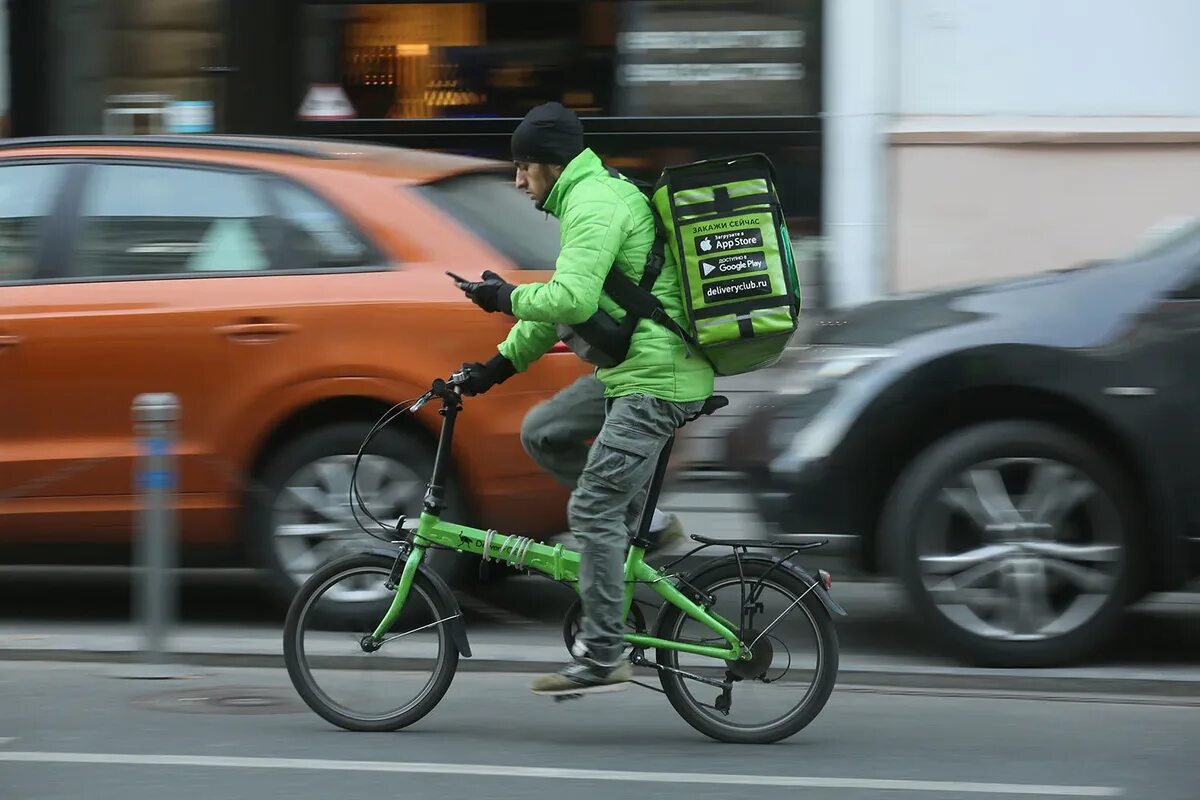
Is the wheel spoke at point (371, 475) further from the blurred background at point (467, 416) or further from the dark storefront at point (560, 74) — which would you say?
the dark storefront at point (560, 74)

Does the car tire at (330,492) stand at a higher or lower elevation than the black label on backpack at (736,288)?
lower

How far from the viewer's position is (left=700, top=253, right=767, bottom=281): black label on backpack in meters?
4.98

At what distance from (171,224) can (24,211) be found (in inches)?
23.1

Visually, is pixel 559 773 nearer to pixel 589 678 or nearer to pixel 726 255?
pixel 589 678

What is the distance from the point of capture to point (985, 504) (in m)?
6.03

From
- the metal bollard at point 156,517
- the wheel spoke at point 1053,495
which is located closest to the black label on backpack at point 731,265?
the wheel spoke at point 1053,495

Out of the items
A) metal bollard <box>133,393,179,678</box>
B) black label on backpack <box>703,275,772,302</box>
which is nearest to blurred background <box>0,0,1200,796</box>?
metal bollard <box>133,393,179,678</box>

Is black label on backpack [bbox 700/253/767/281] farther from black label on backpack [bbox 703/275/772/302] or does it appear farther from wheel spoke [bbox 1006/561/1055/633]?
wheel spoke [bbox 1006/561/1055/633]

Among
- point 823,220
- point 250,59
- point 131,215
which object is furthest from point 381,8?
point 131,215

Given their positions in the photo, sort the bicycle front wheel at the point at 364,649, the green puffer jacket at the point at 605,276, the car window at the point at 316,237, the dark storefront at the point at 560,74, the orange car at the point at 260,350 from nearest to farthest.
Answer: the green puffer jacket at the point at 605,276, the bicycle front wheel at the point at 364,649, the orange car at the point at 260,350, the car window at the point at 316,237, the dark storefront at the point at 560,74

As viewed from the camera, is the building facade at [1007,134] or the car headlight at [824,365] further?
the building facade at [1007,134]

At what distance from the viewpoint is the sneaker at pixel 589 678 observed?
5184 millimetres

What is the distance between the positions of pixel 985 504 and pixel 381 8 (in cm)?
694

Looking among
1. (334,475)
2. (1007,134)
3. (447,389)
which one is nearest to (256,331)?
(334,475)
